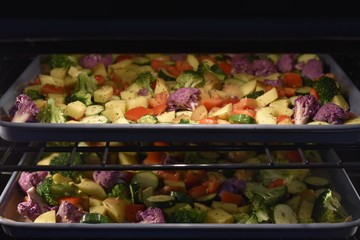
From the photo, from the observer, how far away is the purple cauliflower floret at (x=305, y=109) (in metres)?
1.77

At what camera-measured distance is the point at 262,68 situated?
7.05 ft

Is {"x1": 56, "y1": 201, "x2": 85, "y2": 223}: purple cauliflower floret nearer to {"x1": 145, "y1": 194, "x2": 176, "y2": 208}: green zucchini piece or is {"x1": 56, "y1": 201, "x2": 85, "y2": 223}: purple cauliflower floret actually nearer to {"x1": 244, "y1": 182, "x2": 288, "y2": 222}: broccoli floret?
{"x1": 145, "y1": 194, "x2": 176, "y2": 208}: green zucchini piece

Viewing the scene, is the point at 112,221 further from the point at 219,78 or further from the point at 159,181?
the point at 219,78

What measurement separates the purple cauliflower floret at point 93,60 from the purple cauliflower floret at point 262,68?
0.54m

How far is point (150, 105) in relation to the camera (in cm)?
188

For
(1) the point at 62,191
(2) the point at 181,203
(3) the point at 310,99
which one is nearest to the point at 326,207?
(3) the point at 310,99

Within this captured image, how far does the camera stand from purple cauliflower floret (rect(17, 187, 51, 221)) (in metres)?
1.83

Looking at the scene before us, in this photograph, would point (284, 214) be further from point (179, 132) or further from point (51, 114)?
point (51, 114)

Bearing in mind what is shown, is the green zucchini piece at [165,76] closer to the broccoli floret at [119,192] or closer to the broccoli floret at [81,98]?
the broccoli floret at [81,98]

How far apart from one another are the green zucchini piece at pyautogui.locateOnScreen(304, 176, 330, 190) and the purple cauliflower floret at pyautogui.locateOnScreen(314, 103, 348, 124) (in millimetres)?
340

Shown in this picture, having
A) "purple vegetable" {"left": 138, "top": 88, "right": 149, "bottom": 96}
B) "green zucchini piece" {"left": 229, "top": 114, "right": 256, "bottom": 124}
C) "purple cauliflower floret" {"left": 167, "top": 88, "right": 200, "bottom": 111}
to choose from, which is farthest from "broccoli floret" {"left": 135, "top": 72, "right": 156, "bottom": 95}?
"green zucchini piece" {"left": 229, "top": 114, "right": 256, "bottom": 124}

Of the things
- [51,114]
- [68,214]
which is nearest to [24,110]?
[51,114]

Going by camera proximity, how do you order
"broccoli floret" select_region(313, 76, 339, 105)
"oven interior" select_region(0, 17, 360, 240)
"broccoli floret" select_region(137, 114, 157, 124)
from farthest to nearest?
"broccoli floret" select_region(313, 76, 339, 105) < "broccoli floret" select_region(137, 114, 157, 124) < "oven interior" select_region(0, 17, 360, 240)
